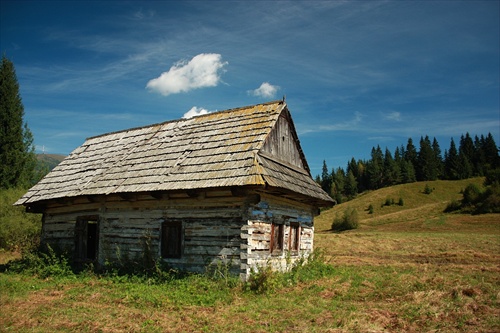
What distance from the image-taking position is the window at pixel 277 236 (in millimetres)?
11312

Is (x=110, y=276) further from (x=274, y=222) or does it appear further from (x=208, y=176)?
(x=274, y=222)

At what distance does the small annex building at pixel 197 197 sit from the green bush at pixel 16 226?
18.3 ft

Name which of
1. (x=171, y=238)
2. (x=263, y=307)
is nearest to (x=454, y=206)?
(x=171, y=238)

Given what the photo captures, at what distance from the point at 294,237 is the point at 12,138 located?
82.8ft

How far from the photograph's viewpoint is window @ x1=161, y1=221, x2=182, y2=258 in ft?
37.0

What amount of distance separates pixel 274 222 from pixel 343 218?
3906 centimetres

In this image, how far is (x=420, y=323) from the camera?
6.75 m

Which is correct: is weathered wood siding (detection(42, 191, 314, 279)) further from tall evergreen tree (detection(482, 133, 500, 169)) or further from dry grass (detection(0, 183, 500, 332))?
tall evergreen tree (detection(482, 133, 500, 169))

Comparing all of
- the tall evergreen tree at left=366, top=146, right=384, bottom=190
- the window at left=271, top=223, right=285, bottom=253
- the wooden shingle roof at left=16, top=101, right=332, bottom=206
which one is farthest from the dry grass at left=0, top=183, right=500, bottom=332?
the tall evergreen tree at left=366, top=146, right=384, bottom=190

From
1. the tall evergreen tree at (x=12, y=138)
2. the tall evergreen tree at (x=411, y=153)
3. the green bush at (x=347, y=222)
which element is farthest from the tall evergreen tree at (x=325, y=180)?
the tall evergreen tree at (x=12, y=138)

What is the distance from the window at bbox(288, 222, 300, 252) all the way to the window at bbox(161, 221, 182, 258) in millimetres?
3662

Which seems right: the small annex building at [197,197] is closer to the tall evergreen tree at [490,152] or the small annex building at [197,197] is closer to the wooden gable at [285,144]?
the wooden gable at [285,144]

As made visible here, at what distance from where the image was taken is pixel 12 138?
2822cm

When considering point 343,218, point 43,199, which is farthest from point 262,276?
point 343,218
